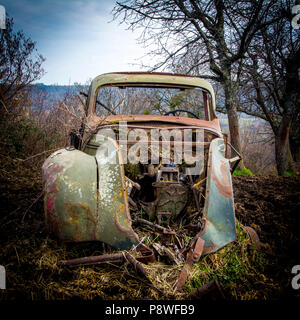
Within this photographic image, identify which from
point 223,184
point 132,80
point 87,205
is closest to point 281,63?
point 132,80

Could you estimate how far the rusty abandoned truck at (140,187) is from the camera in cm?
172

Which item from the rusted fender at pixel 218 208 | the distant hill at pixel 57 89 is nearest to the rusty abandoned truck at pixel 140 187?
the rusted fender at pixel 218 208

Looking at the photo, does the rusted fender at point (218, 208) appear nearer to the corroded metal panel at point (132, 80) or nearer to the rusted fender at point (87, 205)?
the rusted fender at point (87, 205)

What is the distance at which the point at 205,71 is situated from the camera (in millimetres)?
7465

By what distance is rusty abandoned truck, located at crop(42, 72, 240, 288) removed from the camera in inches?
67.9

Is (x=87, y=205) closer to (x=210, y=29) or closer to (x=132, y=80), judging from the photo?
(x=132, y=80)

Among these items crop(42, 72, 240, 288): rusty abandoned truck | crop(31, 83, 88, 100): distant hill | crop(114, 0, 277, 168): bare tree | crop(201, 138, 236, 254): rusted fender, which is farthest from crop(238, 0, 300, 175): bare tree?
crop(31, 83, 88, 100): distant hill

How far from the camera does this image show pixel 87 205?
1.74 m

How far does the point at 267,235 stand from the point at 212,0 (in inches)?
229

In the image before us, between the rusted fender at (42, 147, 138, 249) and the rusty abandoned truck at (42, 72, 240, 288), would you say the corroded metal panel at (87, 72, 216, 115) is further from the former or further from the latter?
the rusted fender at (42, 147, 138, 249)

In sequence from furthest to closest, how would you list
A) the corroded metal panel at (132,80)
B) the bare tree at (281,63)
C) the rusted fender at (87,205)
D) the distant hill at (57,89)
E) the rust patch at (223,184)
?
the distant hill at (57,89) → the bare tree at (281,63) → the corroded metal panel at (132,80) → the rust patch at (223,184) → the rusted fender at (87,205)

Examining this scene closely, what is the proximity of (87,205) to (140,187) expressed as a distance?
72cm

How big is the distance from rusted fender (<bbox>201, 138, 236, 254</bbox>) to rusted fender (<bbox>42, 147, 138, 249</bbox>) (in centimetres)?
59

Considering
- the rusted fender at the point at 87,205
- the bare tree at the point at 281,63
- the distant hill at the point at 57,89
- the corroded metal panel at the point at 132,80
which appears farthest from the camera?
the distant hill at the point at 57,89
